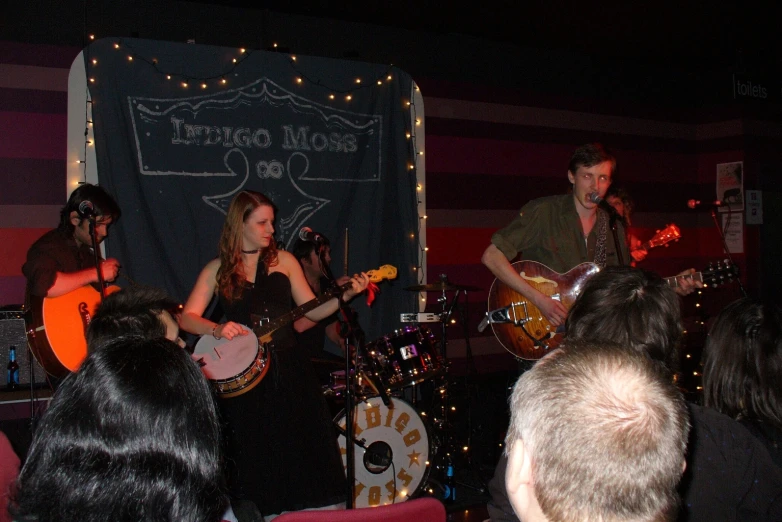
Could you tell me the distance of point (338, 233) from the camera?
5.63 meters

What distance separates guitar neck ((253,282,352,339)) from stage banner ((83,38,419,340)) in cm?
93

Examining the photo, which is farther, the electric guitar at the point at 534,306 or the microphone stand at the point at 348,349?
the electric guitar at the point at 534,306

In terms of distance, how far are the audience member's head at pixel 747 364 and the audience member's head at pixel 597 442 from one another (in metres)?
1.06

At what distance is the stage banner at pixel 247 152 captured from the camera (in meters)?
4.85

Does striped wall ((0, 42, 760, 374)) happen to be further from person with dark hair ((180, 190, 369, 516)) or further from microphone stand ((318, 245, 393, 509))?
microphone stand ((318, 245, 393, 509))

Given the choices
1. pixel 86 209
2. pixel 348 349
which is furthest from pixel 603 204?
pixel 86 209

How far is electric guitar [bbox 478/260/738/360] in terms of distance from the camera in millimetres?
3699

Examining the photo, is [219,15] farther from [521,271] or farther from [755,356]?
[755,356]

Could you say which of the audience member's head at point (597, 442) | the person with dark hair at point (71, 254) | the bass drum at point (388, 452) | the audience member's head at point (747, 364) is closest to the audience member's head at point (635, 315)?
the audience member's head at point (747, 364)

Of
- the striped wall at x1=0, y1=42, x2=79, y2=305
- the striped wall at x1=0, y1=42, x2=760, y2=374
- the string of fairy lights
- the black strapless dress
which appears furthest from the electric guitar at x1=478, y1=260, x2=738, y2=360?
the striped wall at x1=0, y1=42, x2=79, y2=305

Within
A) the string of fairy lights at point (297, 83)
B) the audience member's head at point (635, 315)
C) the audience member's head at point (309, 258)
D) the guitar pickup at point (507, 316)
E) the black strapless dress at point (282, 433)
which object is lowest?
the black strapless dress at point (282, 433)

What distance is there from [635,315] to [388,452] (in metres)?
3.07

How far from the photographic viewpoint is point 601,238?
12.6ft

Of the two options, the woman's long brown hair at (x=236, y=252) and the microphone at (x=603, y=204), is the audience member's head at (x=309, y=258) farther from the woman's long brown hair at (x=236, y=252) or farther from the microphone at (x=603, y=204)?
the microphone at (x=603, y=204)
